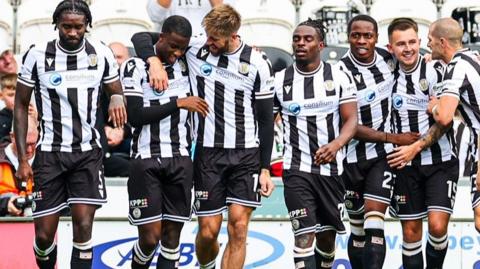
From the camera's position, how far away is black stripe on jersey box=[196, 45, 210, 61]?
10320mm

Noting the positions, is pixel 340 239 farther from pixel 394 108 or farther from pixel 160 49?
pixel 160 49

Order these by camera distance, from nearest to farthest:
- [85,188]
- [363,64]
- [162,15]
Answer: [85,188], [363,64], [162,15]

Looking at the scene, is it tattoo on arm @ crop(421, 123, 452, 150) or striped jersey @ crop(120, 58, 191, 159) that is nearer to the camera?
striped jersey @ crop(120, 58, 191, 159)

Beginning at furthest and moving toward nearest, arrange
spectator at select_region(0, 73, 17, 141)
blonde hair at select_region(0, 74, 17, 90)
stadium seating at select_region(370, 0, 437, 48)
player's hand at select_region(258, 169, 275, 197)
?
stadium seating at select_region(370, 0, 437, 48)
blonde hair at select_region(0, 74, 17, 90)
spectator at select_region(0, 73, 17, 141)
player's hand at select_region(258, 169, 275, 197)

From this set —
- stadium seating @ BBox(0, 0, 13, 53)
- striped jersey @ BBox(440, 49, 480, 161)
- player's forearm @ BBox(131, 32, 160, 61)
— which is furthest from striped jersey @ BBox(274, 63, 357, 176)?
stadium seating @ BBox(0, 0, 13, 53)

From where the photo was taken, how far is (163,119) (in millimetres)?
10258

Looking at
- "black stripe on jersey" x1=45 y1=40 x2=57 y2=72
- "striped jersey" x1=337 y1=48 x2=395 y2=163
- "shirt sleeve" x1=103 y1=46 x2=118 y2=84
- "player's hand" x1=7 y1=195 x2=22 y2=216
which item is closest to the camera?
"black stripe on jersey" x1=45 y1=40 x2=57 y2=72

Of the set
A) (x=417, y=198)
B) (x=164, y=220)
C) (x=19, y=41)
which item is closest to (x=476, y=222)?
(x=417, y=198)

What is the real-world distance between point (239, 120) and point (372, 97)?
1158 mm

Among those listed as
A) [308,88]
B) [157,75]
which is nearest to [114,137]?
[157,75]

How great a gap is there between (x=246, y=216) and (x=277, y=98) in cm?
98

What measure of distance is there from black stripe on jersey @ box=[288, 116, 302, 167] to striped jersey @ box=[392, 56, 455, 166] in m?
0.97

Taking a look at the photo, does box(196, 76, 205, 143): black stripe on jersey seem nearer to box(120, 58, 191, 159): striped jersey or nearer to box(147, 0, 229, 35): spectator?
box(120, 58, 191, 159): striped jersey

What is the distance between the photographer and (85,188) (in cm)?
995
